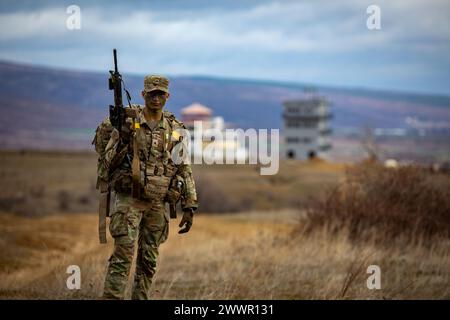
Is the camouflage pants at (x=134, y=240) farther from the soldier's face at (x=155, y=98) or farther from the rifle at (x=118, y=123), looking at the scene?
the soldier's face at (x=155, y=98)

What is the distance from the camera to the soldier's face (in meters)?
8.67

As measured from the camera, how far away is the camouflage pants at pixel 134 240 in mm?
8367

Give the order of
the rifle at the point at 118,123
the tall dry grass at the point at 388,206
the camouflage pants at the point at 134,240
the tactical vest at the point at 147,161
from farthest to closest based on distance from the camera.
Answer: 1. the tall dry grass at the point at 388,206
2. the tactical vest at the point at 147,161
3. the rifle at the point at 118,123
4. the camouflage pants at the point at 134,240

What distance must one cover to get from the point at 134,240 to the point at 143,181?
0.61 meters

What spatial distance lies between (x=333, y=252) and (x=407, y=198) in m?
2.91

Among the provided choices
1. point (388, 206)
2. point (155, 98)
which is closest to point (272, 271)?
point (155, 98)

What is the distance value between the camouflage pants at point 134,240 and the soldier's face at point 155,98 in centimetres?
98

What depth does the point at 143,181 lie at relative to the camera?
8.59 meters

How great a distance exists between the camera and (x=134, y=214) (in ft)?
28.0

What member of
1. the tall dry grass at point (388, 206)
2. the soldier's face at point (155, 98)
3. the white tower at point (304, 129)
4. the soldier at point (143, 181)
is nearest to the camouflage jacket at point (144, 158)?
the soldier at point (143, 181)

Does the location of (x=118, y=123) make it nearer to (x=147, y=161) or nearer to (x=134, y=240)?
(x=147, y=161)

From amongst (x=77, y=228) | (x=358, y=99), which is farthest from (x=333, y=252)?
(x=358, y=99)

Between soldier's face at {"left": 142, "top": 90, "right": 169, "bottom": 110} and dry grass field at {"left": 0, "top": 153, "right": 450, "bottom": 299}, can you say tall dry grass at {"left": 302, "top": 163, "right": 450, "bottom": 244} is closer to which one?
dry grass field at {"left": 0, "top": 153, "right": 450, "bottom": 299}

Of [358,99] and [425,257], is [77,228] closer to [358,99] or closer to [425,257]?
[425,257]
